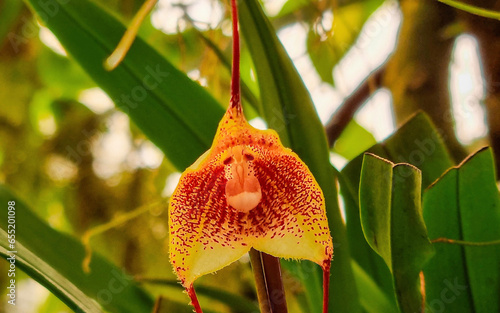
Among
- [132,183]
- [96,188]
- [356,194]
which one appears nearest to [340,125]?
[356,194]

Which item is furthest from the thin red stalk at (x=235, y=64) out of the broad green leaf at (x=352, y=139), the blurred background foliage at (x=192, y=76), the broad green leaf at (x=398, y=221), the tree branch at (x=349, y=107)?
the broad green leaf at (x=352, y=139)

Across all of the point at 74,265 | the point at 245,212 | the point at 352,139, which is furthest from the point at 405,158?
the point at 352,139

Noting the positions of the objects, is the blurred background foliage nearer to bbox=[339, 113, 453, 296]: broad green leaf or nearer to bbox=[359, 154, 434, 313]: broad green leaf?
bbox=[339, 113, 453, 296]: broad green leaf

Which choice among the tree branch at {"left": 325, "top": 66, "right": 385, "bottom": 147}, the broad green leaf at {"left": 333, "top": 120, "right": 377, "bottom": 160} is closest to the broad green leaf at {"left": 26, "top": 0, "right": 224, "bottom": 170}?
the tree branch at {"left": 325, "top": 66, "right": 385, "bottom": 147}

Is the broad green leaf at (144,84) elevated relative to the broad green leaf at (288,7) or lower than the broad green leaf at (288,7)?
lower

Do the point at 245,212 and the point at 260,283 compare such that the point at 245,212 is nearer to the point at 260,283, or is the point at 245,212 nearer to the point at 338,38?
the point at 260,283

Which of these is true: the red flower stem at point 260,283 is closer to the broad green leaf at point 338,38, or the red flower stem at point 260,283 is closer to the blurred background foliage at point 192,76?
the blurred background foliage at point 192,76

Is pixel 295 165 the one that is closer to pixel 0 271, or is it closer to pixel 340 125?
pixel 340 125
